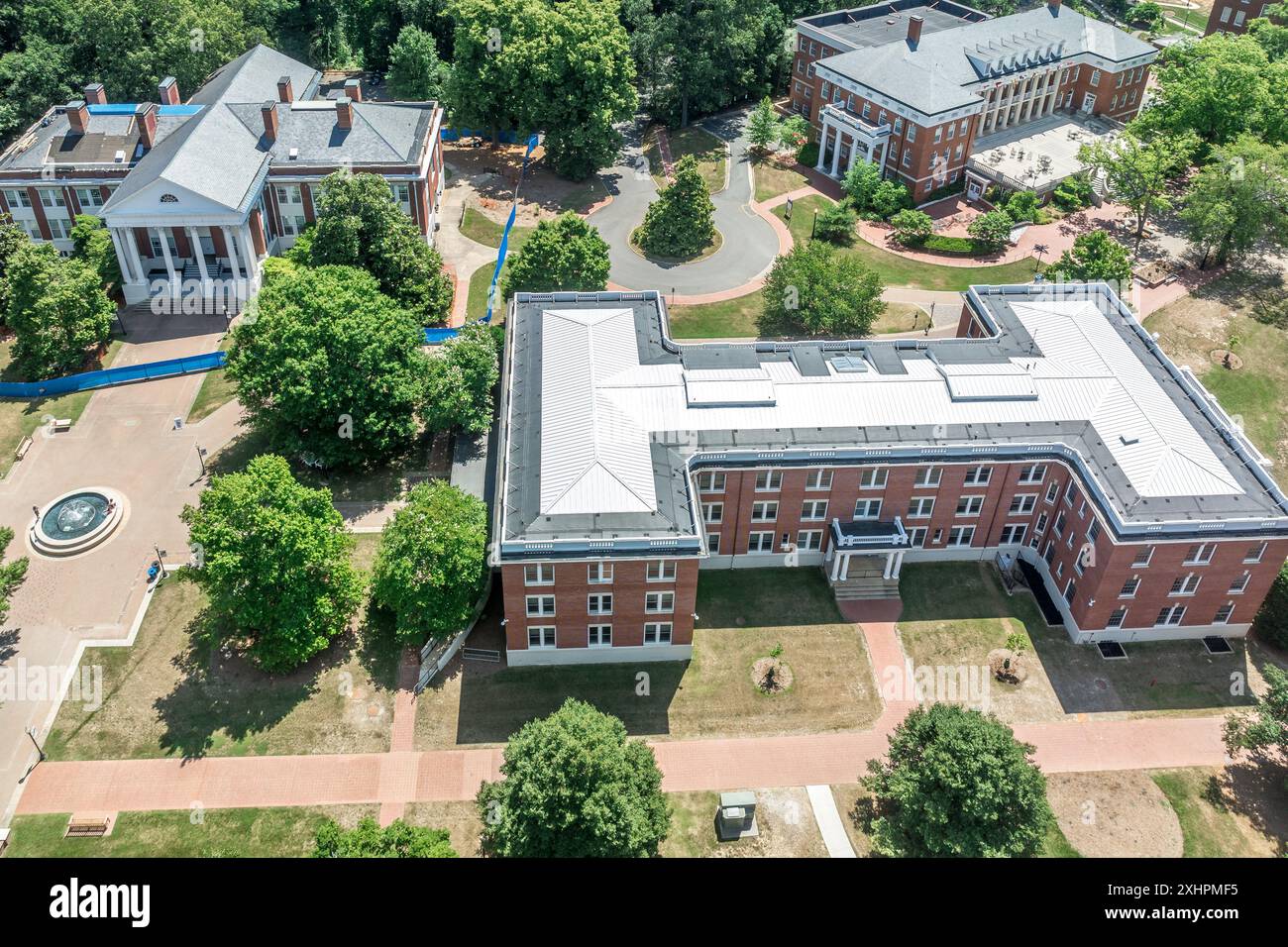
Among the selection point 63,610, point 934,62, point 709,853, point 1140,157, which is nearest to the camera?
point 709,853

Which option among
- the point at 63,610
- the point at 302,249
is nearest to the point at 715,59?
the point at 302,249

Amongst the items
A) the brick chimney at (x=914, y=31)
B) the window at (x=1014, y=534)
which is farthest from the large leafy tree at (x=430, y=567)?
the brick chimney at (x=914, y=31)

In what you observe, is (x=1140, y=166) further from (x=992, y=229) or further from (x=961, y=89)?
(x=961, y=89)

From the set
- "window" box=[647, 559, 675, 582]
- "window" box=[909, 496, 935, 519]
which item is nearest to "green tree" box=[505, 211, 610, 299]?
"window" box=[909, 496, 935, 519]

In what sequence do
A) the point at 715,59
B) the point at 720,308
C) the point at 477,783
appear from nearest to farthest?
the point at 477,783
the point at 720,308
the point at 715,59

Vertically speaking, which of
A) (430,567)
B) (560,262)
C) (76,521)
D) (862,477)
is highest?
(560,262)

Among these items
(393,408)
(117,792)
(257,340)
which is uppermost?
(257,340)

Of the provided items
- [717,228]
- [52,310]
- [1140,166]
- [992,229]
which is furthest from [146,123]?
[1140,166]

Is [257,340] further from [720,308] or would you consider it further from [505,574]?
[720,308]
